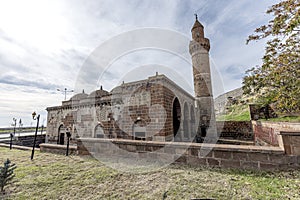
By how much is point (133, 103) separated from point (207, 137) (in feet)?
34.5

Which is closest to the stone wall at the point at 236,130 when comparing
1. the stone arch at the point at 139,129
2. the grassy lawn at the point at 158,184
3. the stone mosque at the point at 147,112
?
the stone mosque at the point at 147,112

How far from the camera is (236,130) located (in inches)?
633

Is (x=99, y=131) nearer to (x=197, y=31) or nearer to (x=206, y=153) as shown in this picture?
(x=206, y=153)

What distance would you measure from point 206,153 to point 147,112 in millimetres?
5022

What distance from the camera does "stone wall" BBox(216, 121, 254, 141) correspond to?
1541cm

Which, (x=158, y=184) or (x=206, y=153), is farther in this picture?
(x=206, y=153)

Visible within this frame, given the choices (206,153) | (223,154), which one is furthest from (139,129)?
(223,154)

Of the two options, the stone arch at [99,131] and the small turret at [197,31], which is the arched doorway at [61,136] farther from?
the small turret at [197,31]

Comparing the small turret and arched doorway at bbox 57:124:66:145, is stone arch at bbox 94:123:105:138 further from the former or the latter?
the small turret

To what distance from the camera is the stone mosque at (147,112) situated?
324 inches

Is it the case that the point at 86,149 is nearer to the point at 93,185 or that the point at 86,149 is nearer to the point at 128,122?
the point at 93,185

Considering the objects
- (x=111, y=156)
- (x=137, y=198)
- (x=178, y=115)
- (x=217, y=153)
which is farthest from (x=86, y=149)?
(x=178, y=115)

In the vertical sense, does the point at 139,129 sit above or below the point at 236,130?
above

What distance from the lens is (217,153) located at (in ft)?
11.8
